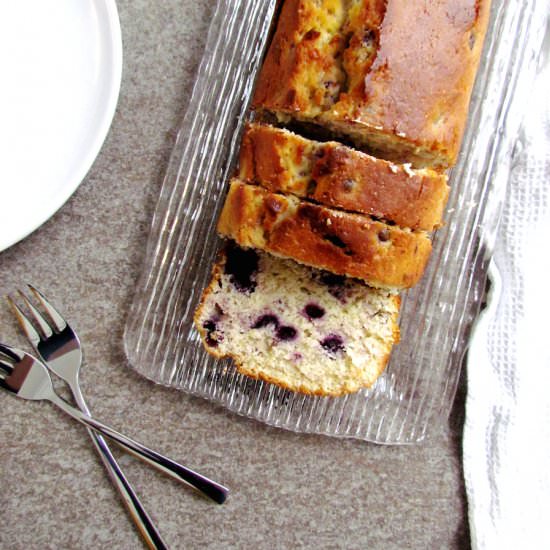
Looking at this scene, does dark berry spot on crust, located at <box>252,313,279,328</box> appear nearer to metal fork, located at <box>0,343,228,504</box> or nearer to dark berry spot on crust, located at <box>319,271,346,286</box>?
dark berry spot on crust, located at <box>319,271,346,286</box>

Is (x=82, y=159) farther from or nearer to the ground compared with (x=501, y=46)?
nearer to the ground

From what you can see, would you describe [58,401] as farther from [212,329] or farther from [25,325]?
[212,329]

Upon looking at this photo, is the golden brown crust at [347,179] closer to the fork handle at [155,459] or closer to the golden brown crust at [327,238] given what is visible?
the golden brown crust at [327,238]

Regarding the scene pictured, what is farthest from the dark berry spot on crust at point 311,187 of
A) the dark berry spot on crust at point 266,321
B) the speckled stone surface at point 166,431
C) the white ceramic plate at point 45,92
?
the white ceramic plate at point 45,92

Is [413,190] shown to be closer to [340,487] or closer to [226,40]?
[226,40]

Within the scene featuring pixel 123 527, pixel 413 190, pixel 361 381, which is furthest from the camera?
pixel 123 527

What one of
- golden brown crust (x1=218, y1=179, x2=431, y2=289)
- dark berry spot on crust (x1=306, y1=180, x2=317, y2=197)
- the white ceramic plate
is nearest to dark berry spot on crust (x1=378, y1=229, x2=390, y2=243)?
golden brown crust (x1=218, y1=179, x2=431, y2=289)

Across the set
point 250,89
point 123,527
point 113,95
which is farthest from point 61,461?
point 250,89
